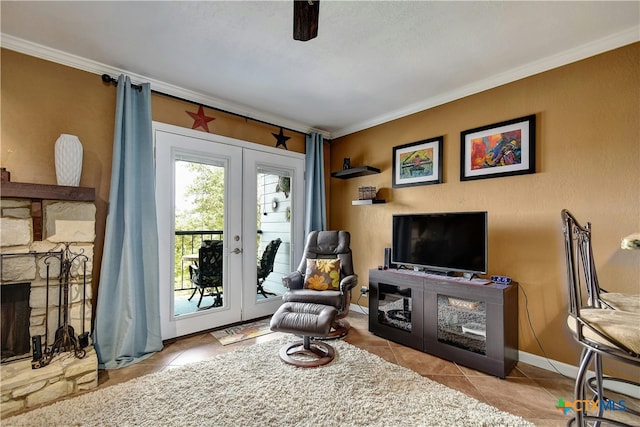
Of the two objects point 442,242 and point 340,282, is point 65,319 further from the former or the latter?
point 442,242

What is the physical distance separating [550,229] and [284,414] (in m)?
2.49

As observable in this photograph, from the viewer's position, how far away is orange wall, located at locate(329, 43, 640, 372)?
2.16 metres

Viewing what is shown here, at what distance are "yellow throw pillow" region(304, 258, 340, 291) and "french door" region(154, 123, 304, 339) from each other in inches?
30.2

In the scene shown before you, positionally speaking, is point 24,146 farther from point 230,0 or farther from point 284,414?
point 284,414

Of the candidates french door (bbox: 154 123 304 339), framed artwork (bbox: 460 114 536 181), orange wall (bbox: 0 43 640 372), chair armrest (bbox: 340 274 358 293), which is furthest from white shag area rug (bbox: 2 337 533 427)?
framed artwork (bbox: 460 114 536 181)

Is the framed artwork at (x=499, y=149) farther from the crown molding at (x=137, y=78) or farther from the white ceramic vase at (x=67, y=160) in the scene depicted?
the white ceramic vase at (x=67, y=160)

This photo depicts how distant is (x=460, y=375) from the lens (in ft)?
7.70

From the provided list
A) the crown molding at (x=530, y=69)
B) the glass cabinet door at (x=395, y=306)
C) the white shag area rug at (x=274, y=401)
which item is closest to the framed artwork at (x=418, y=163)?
the crown molding at (x=530, y=69)

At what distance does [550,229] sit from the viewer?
2.47 m

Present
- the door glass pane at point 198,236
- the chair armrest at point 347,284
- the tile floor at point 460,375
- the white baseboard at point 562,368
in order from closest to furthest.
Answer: the tile floor at point 460,375 → the white baseboard at point 562,368 → the chair armrest at point 347,284 → the door glass pane at point 198,236

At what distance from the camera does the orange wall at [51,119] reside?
7.45 ft

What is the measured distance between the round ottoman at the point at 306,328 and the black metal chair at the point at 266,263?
111 centimetres

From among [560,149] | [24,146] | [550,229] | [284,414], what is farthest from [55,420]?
[560,149]

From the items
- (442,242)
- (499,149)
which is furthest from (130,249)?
(499,149)
